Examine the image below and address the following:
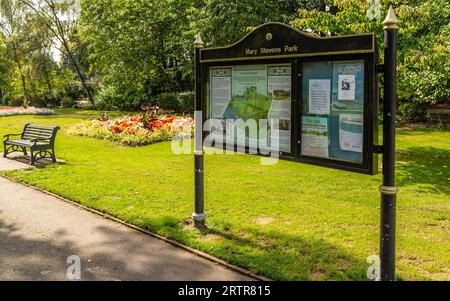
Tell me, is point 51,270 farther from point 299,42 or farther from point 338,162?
point 299,42

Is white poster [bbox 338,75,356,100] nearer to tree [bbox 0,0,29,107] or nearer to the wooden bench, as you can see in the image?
the wooden bench

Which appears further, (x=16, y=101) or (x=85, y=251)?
(x=16, y=101)

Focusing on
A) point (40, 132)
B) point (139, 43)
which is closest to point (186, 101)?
point (139, 43)

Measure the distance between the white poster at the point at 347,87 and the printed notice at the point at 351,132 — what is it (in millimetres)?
189

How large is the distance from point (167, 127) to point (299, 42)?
38.6ft

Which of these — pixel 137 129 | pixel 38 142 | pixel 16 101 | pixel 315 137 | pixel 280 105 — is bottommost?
pixel 38 142

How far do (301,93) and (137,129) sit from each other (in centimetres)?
1120

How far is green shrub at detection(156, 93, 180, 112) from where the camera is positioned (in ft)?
93.0

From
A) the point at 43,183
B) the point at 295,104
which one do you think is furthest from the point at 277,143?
the point at 43,183

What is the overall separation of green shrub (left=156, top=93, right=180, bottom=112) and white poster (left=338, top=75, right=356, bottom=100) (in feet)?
78.7

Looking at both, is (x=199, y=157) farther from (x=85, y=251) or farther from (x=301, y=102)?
(x=85, y=251)

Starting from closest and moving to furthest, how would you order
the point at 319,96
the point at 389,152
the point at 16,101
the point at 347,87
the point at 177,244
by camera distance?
the point at 389,152
the point at 347,87
the point at 319,96
the point at 177,244
the point at 16,101

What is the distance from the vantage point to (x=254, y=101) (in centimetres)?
566

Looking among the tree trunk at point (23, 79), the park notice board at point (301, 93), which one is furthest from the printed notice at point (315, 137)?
the tree trunk at point (23, 79)
